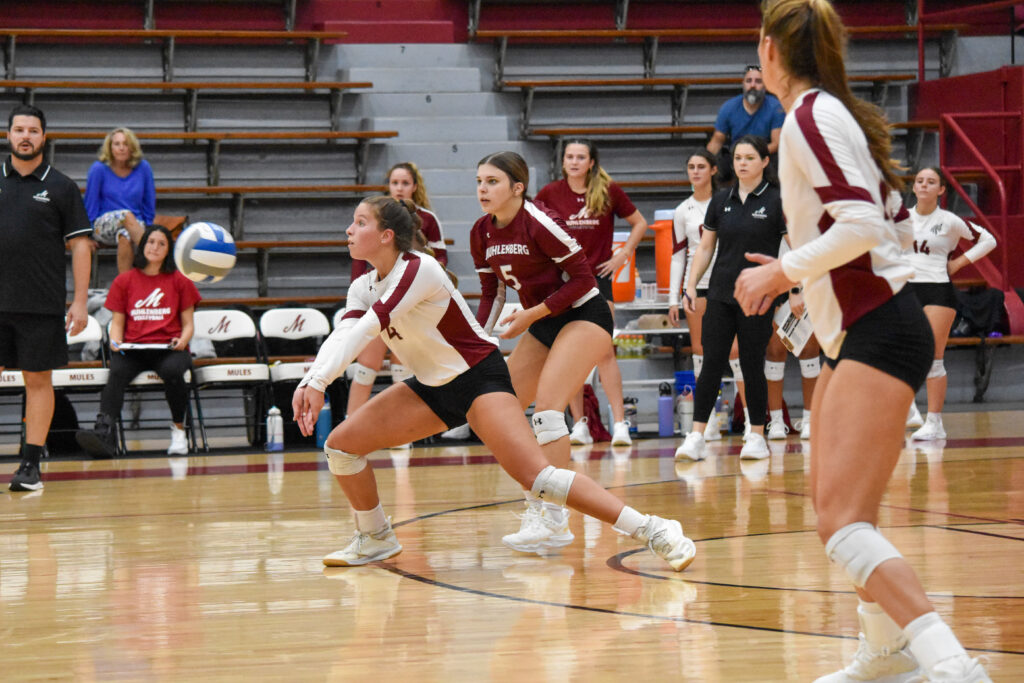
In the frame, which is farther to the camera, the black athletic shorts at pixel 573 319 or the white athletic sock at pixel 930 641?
the black athletic shorts at pixel 573 319

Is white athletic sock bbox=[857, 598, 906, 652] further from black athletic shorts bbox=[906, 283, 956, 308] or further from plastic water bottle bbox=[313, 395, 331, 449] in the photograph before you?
plastic water bottle bbox=[313, 395, 331, 449]

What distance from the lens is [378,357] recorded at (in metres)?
7.70

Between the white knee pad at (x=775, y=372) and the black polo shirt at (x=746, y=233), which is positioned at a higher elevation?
the black polo shirt at (x=746, y=233)

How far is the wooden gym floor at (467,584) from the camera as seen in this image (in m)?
2.74

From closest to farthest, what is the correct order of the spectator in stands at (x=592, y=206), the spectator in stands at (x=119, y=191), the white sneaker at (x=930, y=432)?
the spectator in stands at (x=592, y=206) → the white sneaker at (x=930, y=432) → the spectator in stands at (x=119, y=191)

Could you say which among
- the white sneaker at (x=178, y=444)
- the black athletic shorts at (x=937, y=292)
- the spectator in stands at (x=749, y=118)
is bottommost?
the white sneaker at (x=178, y=444)

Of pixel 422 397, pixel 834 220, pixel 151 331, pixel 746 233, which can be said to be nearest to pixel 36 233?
pixel 151 331

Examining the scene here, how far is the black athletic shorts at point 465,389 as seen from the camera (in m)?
3.88

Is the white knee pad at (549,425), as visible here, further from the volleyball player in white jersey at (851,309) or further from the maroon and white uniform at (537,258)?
the volleyball player in white jersey at (851,309)

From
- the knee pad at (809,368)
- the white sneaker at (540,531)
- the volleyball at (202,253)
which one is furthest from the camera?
the knee pad at (809,368)

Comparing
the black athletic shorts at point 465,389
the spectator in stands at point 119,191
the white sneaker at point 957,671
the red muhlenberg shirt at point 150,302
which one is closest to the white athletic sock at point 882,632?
the white sneaker at point 957,671

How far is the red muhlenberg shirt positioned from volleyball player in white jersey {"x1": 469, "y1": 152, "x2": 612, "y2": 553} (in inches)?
162

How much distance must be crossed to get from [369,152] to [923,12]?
581cm

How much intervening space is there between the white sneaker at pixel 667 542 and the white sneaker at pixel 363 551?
0.90 meters
